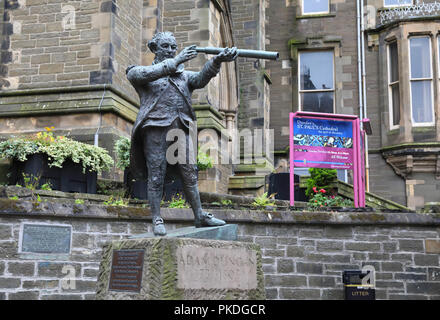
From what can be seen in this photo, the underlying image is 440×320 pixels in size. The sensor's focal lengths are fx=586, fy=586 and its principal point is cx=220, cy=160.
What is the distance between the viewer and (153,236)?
5.33 metres

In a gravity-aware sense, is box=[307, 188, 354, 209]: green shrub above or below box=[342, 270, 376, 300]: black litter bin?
above

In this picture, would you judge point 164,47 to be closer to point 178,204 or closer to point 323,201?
point 178,204

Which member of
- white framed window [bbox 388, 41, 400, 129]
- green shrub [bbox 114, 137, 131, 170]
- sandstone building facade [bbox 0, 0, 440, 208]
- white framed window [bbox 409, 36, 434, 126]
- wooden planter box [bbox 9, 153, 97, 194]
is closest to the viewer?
wooden planter box [bbox 9, 153, 97, 194]

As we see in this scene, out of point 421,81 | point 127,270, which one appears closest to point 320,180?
point 127,270

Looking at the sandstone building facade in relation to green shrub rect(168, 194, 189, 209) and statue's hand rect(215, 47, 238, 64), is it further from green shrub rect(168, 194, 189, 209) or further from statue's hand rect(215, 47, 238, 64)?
statue's hand rect(215, 47, 238, 64)

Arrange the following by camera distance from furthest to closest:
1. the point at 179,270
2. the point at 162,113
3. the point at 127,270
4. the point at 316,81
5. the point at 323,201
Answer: the point at 316,81, the point at 323,201, the point at 162,113, the point at 127,270, the point at 179,270

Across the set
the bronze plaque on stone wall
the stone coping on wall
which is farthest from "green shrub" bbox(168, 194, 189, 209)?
the bronze plaque on stone wall

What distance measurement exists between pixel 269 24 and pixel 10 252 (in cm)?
1517

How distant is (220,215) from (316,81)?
41.0 feet

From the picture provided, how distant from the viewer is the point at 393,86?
18.6 metres

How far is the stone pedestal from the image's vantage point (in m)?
4.98

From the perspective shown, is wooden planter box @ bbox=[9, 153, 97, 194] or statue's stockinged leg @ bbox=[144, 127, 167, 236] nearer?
statue's stockinged leg @ bbox=[144, 127, 167, 236]

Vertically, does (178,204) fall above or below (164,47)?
below

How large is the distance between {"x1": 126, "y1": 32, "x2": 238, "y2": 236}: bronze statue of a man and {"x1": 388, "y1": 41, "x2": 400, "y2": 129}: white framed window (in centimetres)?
1380
